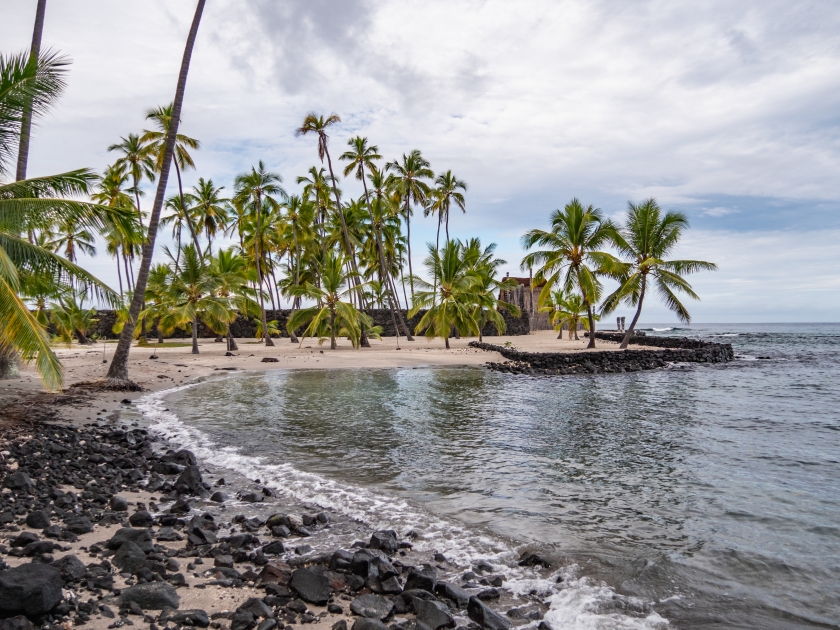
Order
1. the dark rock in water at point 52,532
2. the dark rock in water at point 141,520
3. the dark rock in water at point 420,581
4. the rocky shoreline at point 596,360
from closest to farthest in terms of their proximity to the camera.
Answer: the dark rock in water at point 420,581 < the dark rock in water at point 52,532 < the dark rock in water at point 141,520 < the rocky shoreline at point 596,360

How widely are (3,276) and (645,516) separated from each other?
27.2 ft

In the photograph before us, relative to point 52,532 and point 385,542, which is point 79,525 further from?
point 385,542

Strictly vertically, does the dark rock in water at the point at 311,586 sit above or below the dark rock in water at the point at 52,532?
below

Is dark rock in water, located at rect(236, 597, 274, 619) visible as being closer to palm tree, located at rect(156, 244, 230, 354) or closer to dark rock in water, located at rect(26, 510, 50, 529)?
dark rock in water, located at rect(26, 510, 50, 529)

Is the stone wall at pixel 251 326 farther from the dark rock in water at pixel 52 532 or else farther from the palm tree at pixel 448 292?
the dark rock in water at pixel 52 532

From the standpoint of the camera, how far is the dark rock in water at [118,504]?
214 inches

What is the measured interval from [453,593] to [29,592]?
2.61 m

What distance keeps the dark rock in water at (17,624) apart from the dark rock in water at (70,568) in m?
0.58

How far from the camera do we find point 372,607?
3.69 meters

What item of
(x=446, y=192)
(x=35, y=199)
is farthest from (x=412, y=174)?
(x=35, y=199)

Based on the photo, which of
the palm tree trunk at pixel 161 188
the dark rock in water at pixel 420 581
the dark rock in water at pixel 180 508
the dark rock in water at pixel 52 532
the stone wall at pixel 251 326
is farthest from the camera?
the stone wall at pixel 251 326

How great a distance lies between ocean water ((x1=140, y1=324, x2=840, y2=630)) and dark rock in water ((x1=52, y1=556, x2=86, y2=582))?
8.36 ft

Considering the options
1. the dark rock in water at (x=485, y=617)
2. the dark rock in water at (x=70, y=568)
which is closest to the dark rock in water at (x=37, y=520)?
the dark rock in water at (x=70, y=568)

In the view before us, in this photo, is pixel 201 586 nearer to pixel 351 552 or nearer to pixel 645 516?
pixel 351 552
